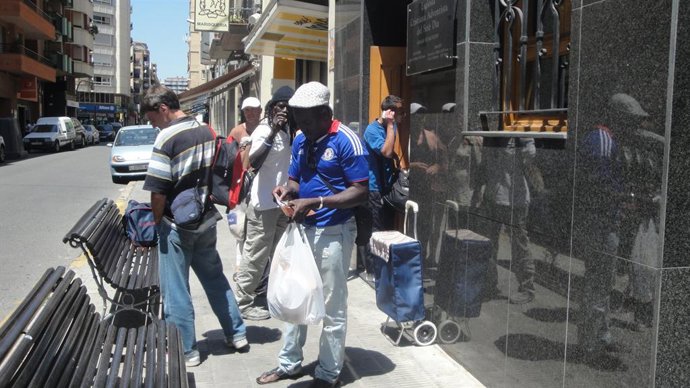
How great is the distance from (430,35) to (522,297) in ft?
7.77

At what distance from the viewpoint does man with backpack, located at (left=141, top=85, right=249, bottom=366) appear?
4414 millimetres

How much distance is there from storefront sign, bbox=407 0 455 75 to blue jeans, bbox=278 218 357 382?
158 cm

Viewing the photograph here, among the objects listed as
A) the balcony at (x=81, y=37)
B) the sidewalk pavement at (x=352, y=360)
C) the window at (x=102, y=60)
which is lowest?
the sidewalk pavement at (x=352, y=360)

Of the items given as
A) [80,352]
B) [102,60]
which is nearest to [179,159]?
[80,352]

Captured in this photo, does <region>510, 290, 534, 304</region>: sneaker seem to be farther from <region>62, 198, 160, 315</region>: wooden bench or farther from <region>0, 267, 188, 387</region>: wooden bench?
<region>62, 198, 160, 315</region>: wooden bench

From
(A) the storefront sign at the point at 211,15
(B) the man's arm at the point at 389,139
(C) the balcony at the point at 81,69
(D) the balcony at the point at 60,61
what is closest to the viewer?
(B) the man's arm at the point at 389,139

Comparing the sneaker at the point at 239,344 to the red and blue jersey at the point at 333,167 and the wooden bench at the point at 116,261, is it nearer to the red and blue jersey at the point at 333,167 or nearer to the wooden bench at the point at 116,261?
the wooden bench at the point at 116,261

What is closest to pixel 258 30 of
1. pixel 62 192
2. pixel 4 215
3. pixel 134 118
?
pixel 4 215

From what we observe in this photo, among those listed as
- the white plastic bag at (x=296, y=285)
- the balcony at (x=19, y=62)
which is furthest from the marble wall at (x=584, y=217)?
the balcony at (x=19, y=62)

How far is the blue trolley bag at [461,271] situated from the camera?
421cm

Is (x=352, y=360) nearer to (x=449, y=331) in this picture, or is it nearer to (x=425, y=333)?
(x=425, y=333)

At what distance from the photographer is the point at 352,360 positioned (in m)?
4.72

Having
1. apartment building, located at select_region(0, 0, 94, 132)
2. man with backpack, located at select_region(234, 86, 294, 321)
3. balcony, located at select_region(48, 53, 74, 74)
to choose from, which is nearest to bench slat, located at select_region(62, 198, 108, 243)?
man with backpack, located at select_region(234, 86, 294, 321)

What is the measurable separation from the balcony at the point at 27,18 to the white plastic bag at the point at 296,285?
39.3m
